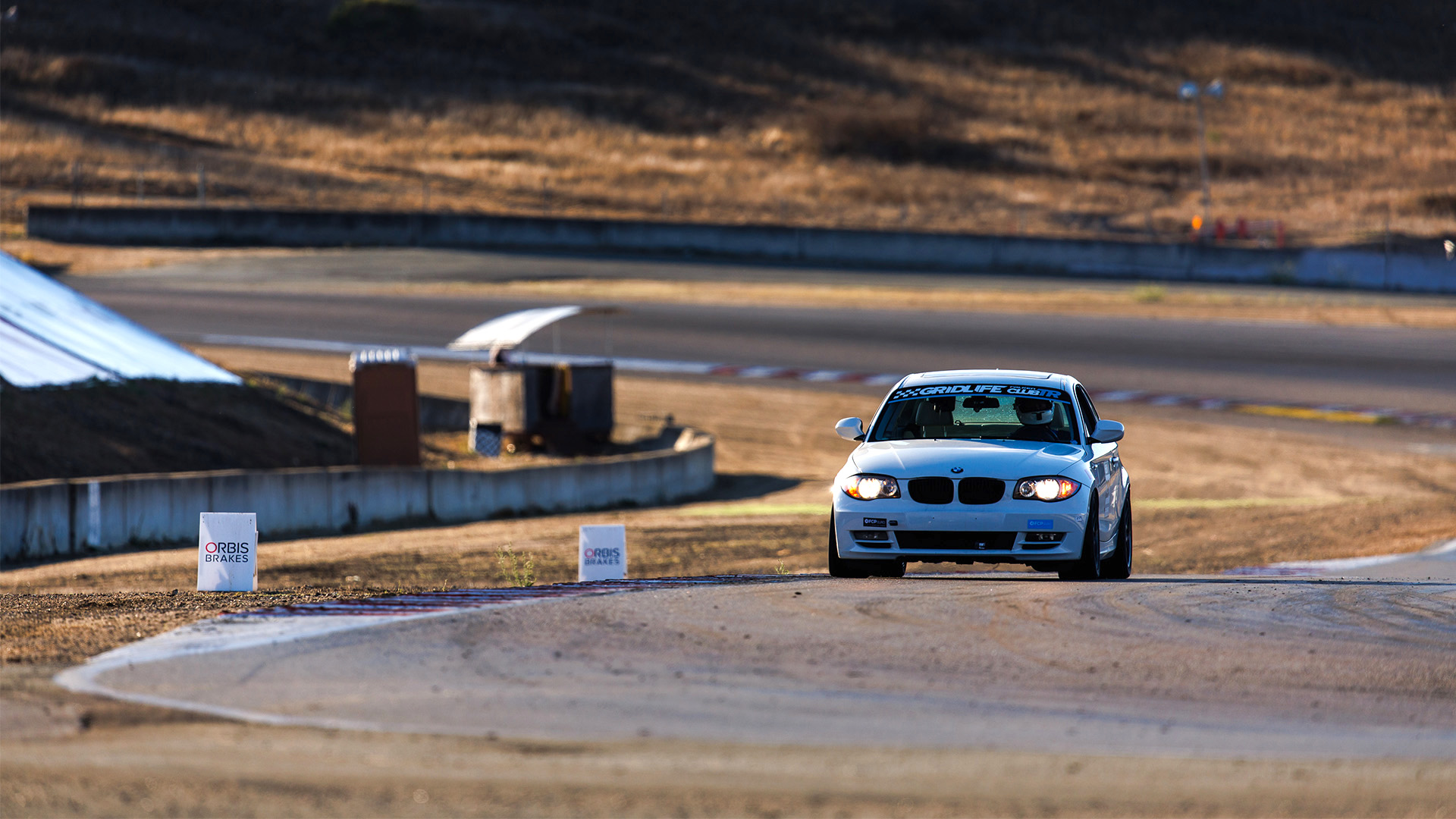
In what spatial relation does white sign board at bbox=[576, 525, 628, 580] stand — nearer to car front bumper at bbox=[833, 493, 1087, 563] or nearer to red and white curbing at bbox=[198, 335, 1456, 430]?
car front bumper at bbox=[833, 493, 1087, 563]

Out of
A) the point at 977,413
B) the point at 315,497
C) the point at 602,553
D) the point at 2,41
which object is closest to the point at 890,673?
the point at 977,413

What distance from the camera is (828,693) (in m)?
7.40

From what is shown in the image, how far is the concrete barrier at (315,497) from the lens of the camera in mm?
16609

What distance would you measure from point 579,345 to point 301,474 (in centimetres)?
1804

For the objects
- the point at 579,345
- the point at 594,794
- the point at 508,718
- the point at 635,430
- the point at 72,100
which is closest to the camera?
the point at 594,794

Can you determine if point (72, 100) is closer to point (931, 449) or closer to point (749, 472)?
point (749, 472)

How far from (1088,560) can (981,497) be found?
0.95 m

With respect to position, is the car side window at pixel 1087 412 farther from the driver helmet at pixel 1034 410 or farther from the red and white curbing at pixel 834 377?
the red and white curbing at pixel 834 377

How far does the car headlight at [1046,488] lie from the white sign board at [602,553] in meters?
3.48

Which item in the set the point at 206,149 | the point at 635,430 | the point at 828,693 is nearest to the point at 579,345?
the point at 635,430

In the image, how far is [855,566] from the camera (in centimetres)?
1136

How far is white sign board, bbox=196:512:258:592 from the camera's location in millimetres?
11867

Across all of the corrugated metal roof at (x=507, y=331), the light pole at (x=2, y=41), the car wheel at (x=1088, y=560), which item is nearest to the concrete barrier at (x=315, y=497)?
the corrugated metal roof at (x=507, y=331)

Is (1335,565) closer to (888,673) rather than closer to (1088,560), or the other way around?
(1088,560)
